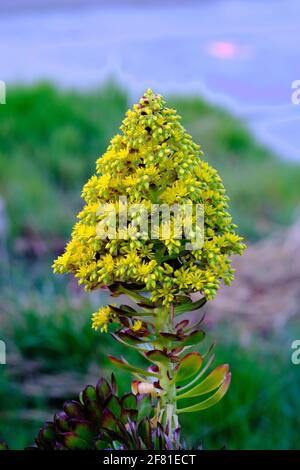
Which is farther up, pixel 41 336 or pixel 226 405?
pixel 41 336

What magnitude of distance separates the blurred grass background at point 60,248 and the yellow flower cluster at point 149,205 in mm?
865

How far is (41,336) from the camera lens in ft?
7.19

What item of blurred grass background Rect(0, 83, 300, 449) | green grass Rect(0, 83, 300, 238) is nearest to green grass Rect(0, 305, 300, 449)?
blurred grass background Rect(0, 83, 300, 449)

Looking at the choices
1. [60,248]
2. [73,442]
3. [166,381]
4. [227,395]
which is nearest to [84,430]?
[73,442]

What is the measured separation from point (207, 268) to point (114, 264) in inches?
4.2

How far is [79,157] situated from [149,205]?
2.86 metres

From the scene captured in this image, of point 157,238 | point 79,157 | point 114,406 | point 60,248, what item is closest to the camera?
point 157,238

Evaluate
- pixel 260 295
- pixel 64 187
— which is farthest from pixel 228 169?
pixel 260 295

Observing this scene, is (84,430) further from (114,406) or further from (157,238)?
(157,238)

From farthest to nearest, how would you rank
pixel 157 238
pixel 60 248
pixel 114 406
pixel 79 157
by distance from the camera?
pixel 79 157 → pixel 60 248 → pixel 114 406 → pixel 157 238

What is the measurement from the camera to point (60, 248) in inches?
123

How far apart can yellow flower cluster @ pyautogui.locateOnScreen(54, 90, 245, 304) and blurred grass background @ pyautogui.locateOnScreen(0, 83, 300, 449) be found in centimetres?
86

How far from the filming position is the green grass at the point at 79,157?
3.39m
